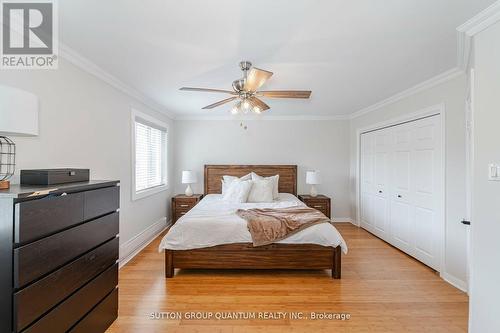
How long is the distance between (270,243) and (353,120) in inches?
141

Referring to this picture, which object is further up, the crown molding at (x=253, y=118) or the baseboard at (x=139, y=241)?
the crown molding at (x=253, y=118)

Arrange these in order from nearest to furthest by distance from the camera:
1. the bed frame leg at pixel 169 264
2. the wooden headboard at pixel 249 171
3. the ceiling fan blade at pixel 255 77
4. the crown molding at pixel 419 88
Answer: the ceiling fan blade at pixel 255 77
the crown molding at pixel 419 88
the bed frame leg at pixel 169 264
the wooden headboard at pixel 249 171

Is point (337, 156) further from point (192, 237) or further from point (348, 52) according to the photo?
point (192, 237)

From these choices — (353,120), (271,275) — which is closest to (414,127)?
(353,120)

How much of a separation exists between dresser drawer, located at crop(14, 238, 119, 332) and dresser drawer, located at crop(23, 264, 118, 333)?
0.05 meters

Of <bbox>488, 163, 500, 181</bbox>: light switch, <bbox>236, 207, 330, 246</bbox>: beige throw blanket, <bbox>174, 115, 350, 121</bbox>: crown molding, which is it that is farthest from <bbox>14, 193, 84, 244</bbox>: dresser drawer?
<bbox>174, 115, 350, 121</bbox>: crown molding

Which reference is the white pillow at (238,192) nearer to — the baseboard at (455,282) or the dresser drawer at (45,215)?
the dresser drawer at (45,215)

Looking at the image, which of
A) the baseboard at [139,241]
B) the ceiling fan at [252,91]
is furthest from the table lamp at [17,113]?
the baseboard at [139,241]

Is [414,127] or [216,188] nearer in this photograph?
[414,127]

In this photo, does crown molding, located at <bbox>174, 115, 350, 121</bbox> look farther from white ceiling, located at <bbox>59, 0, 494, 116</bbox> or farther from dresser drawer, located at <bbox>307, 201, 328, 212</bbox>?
white ceiling, located at <bbox>59, 0, 494, 116</bbox>

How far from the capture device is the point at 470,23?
5.74 ft

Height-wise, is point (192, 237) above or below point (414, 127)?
below

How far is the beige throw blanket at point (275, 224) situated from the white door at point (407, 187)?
4.59 ft

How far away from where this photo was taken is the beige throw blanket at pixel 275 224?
2787mm
